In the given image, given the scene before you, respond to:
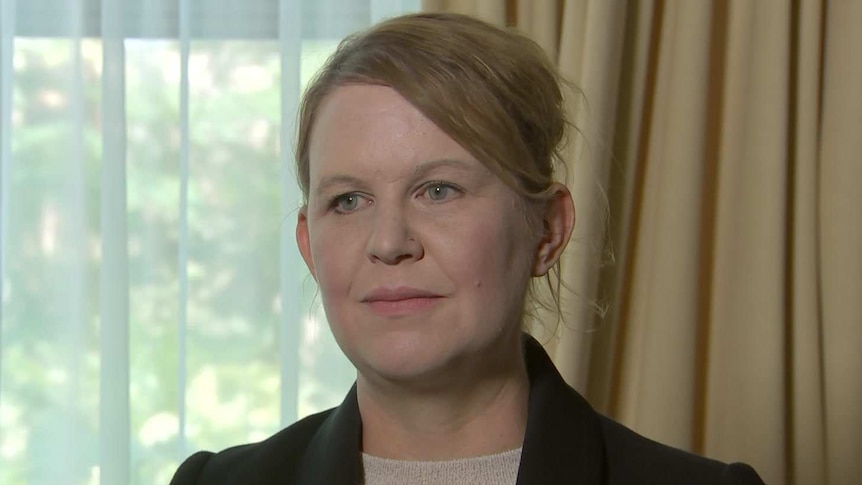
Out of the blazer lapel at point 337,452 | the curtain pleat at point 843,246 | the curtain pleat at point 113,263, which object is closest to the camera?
the blazer lapel at point 337,452

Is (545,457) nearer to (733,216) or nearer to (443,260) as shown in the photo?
(443,260)

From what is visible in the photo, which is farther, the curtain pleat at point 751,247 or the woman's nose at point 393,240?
the curtain pleat at point 751,247

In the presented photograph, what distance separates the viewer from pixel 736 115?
5.72ft

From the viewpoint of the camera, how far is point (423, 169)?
1080mm

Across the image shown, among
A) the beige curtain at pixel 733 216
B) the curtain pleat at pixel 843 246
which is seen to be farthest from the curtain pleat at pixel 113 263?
the curtain pleat at pixel 843 246

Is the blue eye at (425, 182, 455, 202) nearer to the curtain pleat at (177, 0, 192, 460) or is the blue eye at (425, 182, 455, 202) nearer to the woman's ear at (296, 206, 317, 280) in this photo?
the woman's ear at (296, 206, 317, 280)

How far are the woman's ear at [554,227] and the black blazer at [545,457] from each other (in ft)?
0.42

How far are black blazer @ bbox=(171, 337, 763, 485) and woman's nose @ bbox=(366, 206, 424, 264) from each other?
0.77ft

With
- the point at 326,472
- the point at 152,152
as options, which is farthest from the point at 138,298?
the point at 326,472

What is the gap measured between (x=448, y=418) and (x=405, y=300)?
16 centimetres

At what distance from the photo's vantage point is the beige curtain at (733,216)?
1.71 meters

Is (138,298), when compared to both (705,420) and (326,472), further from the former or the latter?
(705,420)

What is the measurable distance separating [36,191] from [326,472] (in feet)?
3.38

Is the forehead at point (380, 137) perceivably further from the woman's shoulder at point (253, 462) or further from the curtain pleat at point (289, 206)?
the curtain pleat at point (289, 206)
